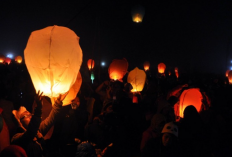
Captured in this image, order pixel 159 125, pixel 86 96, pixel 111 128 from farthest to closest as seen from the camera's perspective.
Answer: pixel 86 96
pixel 111 128
pixel 159 125

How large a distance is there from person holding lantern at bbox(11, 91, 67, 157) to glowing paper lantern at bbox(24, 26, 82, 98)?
0.16 m

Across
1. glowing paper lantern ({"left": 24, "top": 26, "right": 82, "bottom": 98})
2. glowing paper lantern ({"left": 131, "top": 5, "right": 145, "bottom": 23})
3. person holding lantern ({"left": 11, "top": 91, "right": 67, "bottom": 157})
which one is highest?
glowing paper lantern ({"left": 131, "top": 5, "right": 145, "bottom": 23})

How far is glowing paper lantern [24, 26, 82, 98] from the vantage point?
2.08m

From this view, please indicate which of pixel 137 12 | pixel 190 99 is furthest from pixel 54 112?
pixel 137 12

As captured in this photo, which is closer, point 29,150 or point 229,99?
point 29,150

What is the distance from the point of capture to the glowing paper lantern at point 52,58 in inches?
82.0

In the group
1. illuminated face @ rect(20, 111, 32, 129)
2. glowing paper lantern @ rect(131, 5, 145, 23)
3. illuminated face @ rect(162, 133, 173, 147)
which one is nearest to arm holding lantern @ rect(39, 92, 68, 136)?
illuminated face @ rect(20, 111, 32, 129)

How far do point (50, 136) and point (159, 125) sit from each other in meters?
1.80

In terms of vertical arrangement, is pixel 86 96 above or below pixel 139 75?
below

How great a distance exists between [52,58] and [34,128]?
90 cm

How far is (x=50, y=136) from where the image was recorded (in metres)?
2.81

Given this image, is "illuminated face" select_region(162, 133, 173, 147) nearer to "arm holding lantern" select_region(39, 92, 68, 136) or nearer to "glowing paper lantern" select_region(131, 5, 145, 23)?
"arm holding lantern" select_region(39, 92, 68, 136)

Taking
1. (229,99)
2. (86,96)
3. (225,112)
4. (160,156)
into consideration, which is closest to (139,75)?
(86,96)

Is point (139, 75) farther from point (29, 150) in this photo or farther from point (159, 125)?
point (29, 150)
